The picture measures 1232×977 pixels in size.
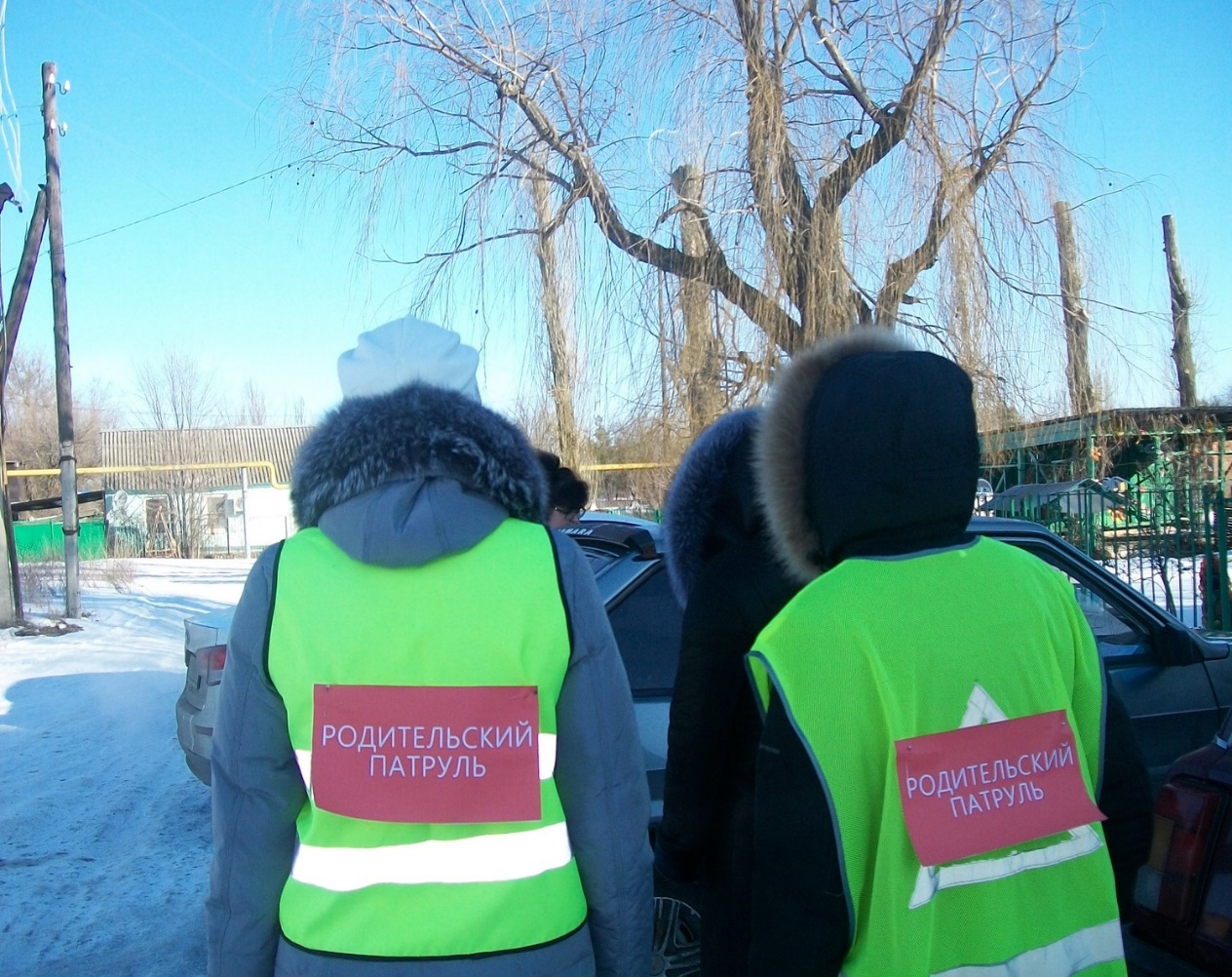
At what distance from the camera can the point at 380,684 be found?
4.98 ft

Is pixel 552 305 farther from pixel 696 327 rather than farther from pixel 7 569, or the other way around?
pixel 7 569

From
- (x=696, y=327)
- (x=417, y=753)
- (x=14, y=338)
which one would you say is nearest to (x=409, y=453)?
(x=417, y=753)

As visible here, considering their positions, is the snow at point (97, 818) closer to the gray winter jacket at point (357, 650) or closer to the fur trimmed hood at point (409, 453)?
the gray winter jacket at point (357, 650)

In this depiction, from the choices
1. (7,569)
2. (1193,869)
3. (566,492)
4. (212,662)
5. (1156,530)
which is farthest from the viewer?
(7,569)

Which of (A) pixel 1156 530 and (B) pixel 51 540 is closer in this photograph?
(A) pixel 1156 530

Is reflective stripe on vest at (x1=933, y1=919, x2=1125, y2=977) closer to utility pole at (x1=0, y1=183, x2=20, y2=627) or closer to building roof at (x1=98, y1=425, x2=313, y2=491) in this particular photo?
utility pole at (x1=0, y1=183, x2=20, y2=627)

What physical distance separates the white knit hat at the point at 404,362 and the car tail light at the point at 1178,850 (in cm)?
179

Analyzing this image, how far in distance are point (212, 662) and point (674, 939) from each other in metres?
2.56

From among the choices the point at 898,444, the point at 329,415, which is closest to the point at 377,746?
the point at 329,415

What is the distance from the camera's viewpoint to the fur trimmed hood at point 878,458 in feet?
4.87

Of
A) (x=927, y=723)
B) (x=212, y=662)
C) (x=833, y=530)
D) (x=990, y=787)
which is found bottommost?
(x=212, y=662)

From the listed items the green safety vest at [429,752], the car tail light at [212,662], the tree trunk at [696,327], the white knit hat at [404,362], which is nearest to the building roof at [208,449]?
the tree trunk at [696,327]

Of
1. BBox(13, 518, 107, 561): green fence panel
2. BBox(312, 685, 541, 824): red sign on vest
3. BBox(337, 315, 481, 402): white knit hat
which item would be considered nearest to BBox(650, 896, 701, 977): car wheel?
BBox(312, 685, 541, 824): red sign on vest

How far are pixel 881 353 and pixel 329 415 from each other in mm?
952
